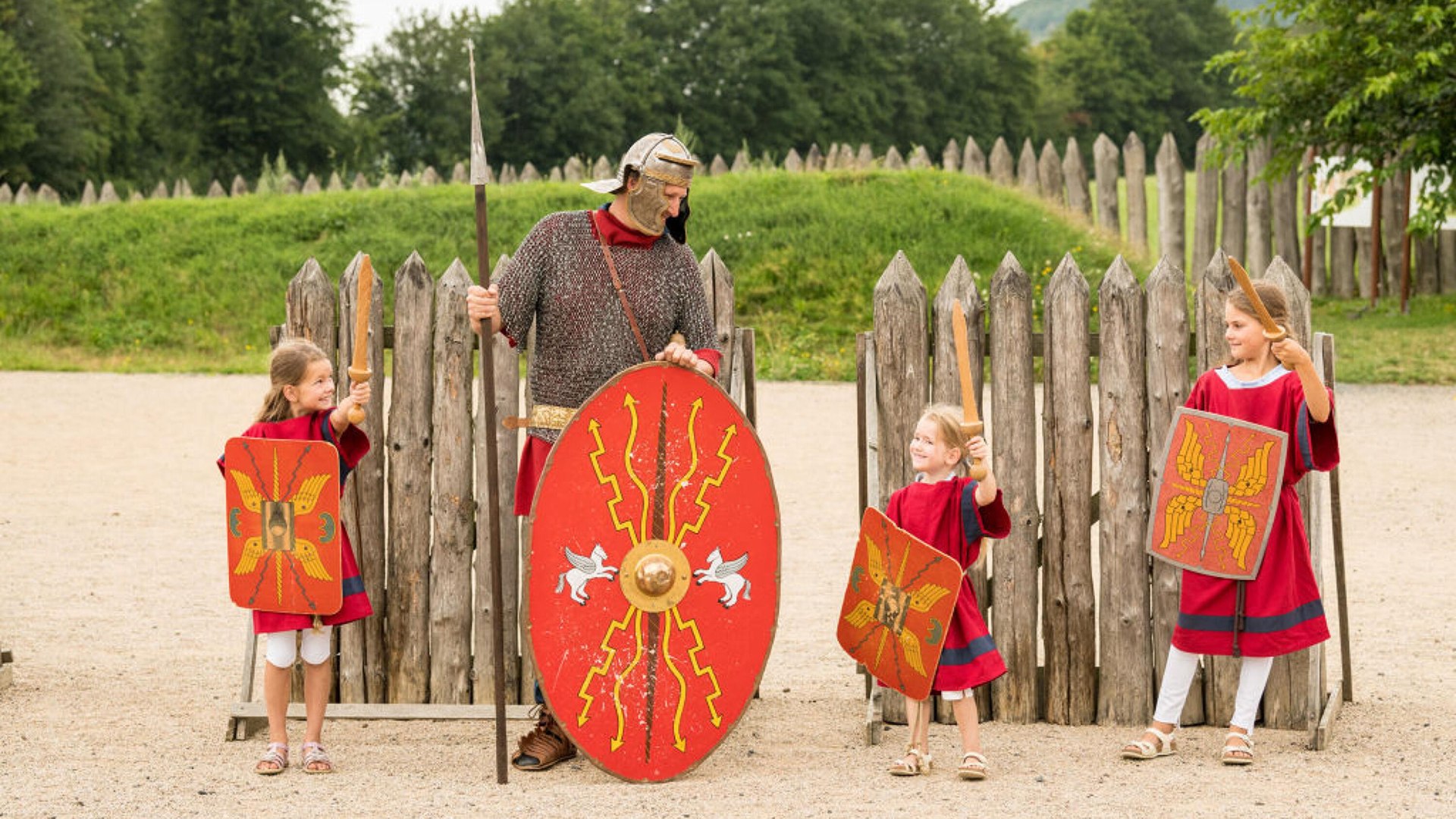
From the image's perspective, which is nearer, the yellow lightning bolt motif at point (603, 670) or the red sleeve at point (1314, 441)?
the yellow lightning bolt motif at point (603, 670)

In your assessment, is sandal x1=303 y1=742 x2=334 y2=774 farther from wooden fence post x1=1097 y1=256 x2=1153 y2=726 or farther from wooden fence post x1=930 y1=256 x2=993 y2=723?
wooden fence post x1=1097 y1=256 x2=1153 y2=726

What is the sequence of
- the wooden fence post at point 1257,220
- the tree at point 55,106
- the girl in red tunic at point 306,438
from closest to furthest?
1. the girl in red tunic at point 306,438
2. the wooden fence post at point 1257,220
3. the tree at point 55,106

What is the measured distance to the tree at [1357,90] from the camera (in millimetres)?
14711

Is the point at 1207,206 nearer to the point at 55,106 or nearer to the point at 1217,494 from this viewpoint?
the point at 1217,494

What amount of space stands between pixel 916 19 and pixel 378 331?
43003mm

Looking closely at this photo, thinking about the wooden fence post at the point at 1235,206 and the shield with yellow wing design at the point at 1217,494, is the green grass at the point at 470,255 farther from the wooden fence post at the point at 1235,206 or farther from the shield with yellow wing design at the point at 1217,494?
the shield with yellow wing design at the point at 1217,494

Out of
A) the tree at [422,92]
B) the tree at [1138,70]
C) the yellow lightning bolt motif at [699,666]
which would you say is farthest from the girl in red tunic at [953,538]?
the tree at [1138,70]

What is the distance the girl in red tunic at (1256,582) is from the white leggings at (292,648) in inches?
92.3

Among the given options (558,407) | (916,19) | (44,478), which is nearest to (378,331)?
(558,407)

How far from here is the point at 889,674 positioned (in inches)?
196

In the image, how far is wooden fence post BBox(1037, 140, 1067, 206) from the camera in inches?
766

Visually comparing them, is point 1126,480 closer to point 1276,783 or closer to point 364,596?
point 1276,783

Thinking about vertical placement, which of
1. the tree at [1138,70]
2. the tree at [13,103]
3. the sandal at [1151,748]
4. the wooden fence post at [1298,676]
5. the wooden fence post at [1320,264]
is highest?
the tree at [1138,70]

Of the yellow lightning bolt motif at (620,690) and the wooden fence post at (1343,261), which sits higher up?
the wooden fence post at (1343,261)
